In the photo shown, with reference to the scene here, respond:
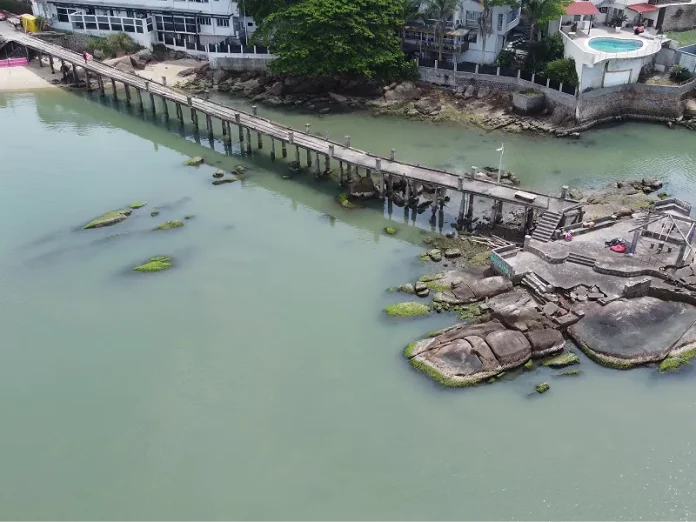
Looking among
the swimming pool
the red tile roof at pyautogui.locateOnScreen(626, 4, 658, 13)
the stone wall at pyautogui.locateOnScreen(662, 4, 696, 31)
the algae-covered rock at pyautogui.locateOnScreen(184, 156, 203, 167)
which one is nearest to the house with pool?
the swimming pool

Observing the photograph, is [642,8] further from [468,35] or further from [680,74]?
[468,35]

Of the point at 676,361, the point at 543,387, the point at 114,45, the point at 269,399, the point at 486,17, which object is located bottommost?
the point at 269,399

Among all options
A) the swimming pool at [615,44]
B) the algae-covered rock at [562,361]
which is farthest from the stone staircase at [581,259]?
the swimming pool at [615,44]

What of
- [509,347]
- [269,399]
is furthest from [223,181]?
[509,347]

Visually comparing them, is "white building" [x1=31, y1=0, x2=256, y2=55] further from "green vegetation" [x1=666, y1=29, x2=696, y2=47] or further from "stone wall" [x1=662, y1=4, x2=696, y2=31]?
"green vegetation" [x1=666, y1=29, x2=696, y2=47]

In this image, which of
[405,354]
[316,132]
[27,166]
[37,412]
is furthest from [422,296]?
[27,166]

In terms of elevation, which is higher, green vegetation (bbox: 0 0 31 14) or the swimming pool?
green vegetation (bbox: 0 0 31 14)

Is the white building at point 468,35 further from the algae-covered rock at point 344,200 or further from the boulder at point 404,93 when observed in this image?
the algae-covered rock at point 344,200

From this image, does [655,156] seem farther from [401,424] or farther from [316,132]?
[401,424]
